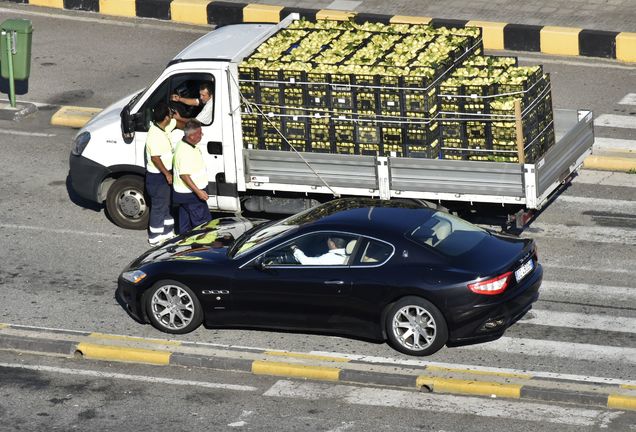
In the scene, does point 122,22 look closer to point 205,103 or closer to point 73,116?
point 73,116

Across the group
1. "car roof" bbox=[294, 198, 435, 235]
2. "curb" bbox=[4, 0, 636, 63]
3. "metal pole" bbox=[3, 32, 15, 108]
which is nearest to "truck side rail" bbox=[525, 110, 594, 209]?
"car roof" bbox=[294, 198, 435, 235]

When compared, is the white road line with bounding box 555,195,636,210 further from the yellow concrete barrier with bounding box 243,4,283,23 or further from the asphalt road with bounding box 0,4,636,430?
the yellow concrete barrier with bounding box 243,4,283,23

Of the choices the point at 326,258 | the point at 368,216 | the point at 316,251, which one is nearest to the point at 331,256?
the point at 326,258

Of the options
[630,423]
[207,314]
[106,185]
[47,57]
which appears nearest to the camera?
[630,423]

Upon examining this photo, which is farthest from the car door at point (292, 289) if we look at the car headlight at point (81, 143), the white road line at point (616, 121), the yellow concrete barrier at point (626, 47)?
the yellow concrete barrier at point (626, 47)

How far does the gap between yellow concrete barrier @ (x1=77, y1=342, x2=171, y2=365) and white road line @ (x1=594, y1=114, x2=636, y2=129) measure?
894cm

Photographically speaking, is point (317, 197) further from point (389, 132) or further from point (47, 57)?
point (47, 57)

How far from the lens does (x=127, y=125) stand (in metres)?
17.0

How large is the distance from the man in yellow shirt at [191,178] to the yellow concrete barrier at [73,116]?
17.3ft

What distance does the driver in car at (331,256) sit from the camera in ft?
44.7

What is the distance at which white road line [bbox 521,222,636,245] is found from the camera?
54.0 ft

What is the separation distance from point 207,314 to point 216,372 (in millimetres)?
843

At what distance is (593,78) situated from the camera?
22.3 meters

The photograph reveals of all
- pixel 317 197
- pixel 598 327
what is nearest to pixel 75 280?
pixel 317 197
